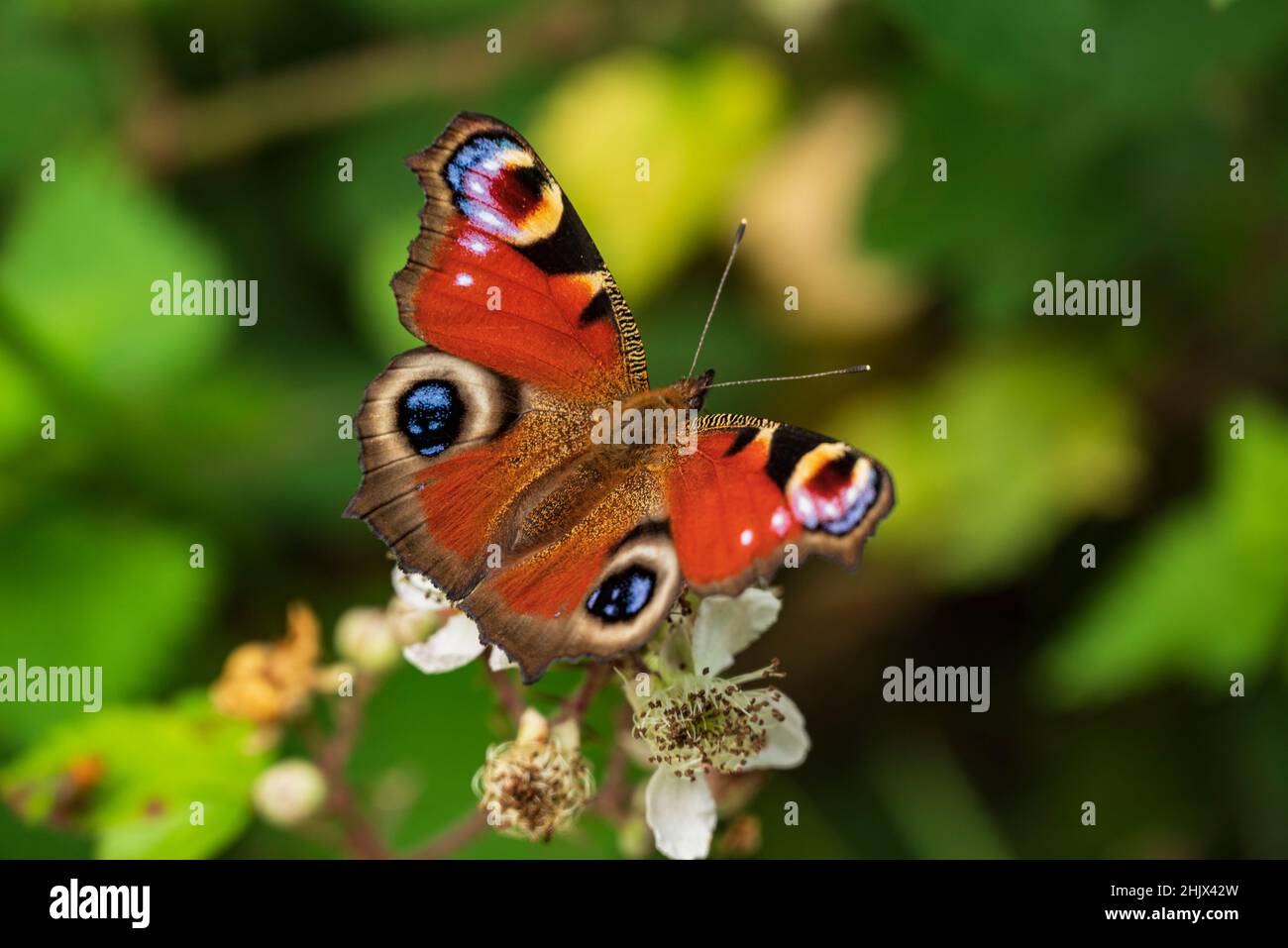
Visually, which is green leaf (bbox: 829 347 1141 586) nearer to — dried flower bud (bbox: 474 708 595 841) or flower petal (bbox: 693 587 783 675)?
flower petal (bbox: 693 587 783 675)

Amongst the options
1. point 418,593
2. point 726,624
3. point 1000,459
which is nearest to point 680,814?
point 726,624

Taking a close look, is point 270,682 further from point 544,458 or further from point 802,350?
point 802,350

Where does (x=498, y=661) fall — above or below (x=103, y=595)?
below

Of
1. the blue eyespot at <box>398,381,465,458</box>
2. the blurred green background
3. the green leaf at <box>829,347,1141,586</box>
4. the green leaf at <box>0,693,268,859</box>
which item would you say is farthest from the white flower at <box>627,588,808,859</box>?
the green leaf at <box>829,347,1141,586</box>

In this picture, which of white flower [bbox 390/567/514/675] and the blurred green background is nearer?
white flower [bbox 390/567/514/675]
